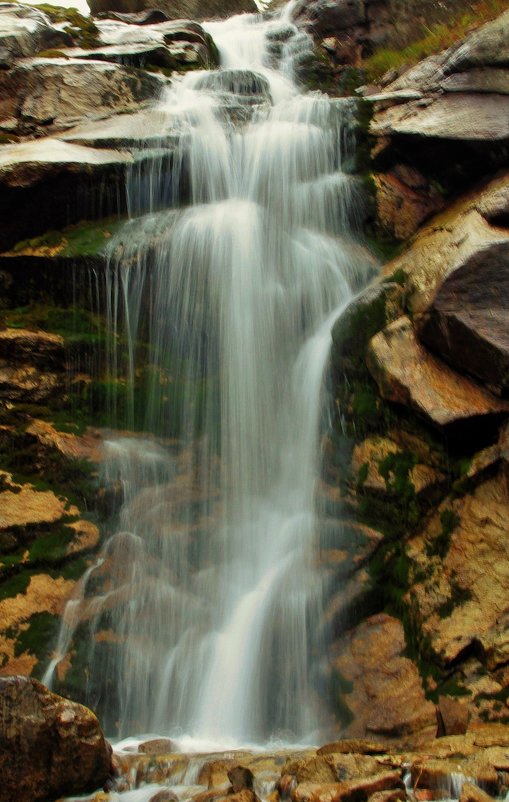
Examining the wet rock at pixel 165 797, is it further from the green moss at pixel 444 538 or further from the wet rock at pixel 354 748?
the green moss at pixel 444 538

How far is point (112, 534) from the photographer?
26.5ft

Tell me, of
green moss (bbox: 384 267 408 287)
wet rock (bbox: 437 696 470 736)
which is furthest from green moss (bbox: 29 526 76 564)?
green moss (bbox: 384 267 408 287)

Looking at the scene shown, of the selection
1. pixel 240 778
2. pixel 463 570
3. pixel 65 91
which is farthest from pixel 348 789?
pixel 65 91

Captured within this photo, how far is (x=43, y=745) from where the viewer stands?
489 centimetres

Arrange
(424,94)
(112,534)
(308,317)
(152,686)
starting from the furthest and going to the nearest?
(424,94) → (308,317) → (112,534) → (152,686)

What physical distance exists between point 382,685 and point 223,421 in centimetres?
379

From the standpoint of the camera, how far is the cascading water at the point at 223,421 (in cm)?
693

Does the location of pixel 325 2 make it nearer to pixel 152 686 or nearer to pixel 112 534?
pixel 112 534

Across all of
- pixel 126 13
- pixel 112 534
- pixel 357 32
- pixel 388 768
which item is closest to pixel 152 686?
pixel 112 534

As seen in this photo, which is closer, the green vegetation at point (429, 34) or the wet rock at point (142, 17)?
the green vegetation at point (429, 34)

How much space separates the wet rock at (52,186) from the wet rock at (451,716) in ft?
26.9

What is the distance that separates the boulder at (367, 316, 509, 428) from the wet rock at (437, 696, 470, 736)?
2698mm

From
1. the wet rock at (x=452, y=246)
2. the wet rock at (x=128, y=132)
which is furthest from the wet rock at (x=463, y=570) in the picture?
the wet rock at (x=128, y=132)

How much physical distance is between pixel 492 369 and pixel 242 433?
10.4 ft
